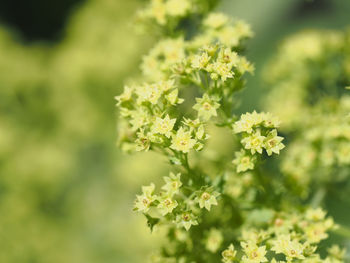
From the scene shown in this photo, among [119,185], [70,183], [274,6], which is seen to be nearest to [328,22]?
[274,6]

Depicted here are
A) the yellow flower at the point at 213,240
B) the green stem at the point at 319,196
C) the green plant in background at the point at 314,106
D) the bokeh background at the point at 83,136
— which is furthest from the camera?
the bokeh background at the point at 83,136

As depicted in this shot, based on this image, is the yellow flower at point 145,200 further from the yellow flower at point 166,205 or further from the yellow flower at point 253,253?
the yellow flower at point 253,253

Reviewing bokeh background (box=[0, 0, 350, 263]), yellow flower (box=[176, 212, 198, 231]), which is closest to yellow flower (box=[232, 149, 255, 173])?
yellow flower (box=[176, 212, 198, 231])

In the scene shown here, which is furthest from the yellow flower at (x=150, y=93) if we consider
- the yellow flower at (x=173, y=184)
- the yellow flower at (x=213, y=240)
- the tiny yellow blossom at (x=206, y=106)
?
the yellow flower at (x=213, y=240)

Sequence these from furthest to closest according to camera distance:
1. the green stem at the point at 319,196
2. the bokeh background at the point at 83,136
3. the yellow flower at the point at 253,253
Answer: the bokeh background at the point at 83,136
the green stem at the point at 319,196
the yellow flower at the point at 253,253

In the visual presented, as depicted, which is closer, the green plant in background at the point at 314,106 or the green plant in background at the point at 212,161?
the green plant in background at the point at 212,161

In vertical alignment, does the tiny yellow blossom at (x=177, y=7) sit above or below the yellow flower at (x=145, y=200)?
above

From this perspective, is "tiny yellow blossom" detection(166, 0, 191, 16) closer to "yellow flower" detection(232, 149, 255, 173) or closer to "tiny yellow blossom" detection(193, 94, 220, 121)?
"tiny yellow blossom" detection(193, 94, 220, 121)

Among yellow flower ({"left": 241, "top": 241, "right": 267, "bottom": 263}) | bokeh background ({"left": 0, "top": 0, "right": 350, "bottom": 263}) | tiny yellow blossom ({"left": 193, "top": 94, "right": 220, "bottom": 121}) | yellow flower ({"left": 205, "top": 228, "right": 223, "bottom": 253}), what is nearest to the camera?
yellow flower ({"left": 241, "top": 241, "right": 267, "bottom": 263})
